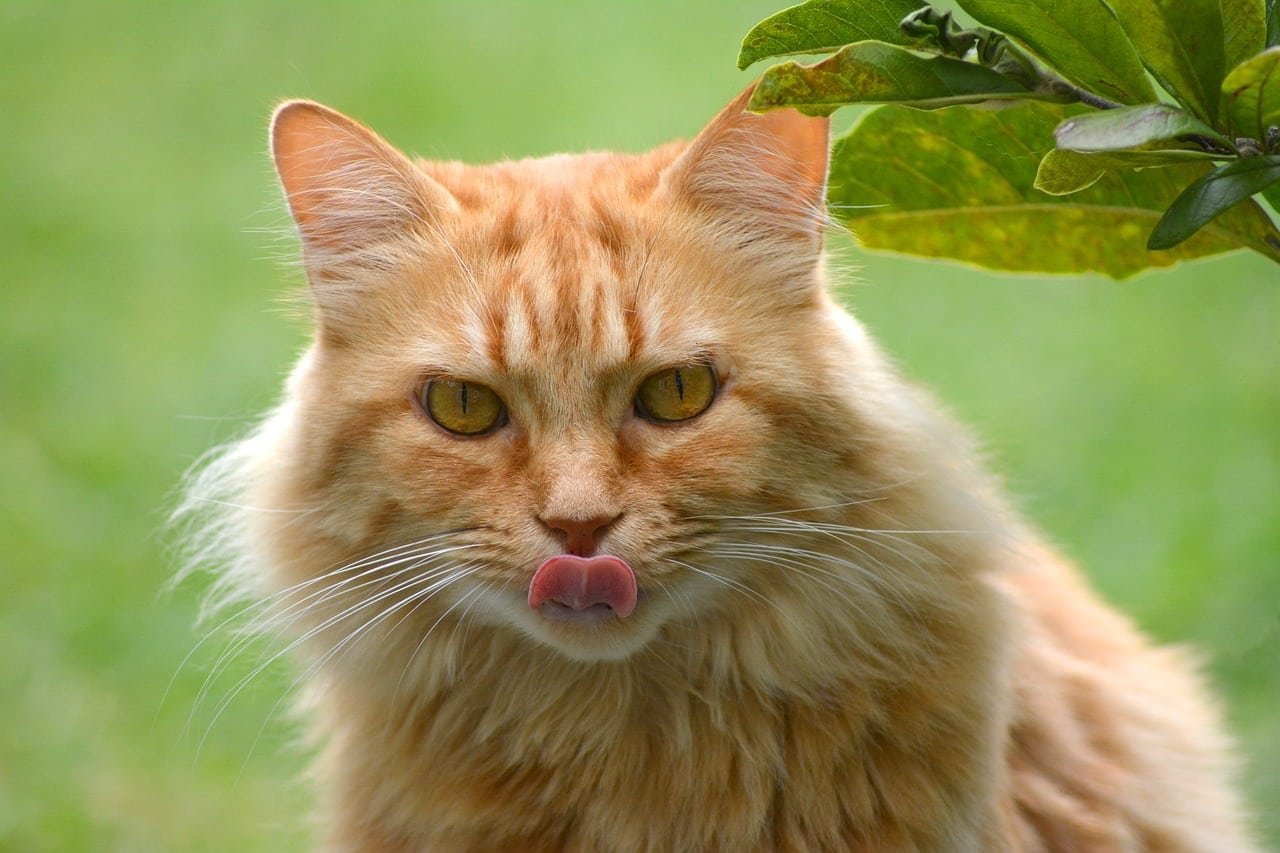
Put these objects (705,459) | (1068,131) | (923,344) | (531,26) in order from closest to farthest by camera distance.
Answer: (1068,131) → (705,459) → (923,344) → (531,26)

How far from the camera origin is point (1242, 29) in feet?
3.58

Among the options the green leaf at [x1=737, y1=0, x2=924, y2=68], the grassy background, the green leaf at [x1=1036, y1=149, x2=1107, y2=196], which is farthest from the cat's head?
the green leaf at [x1=1036, y1=149, x2=1107, y2=196]

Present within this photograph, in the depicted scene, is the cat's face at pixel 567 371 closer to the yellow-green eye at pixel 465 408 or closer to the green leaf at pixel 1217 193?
the yellow-green eye at pixel 465 408

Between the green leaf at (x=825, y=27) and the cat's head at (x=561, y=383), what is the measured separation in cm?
36

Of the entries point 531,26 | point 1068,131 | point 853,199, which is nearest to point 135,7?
point 531,26

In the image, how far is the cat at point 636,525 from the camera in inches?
57.4

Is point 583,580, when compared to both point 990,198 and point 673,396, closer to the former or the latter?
point 673,396

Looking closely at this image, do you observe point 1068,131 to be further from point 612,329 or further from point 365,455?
point 365,455

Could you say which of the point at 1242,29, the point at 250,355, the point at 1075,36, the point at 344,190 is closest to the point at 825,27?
the point at 1075,36

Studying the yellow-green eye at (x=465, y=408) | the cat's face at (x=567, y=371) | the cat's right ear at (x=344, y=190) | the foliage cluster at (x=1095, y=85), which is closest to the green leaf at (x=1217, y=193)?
the foliage cluster at (x=1095, y=85)

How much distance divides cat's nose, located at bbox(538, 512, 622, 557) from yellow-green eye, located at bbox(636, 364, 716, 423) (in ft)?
0.50

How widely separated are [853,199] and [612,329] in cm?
34

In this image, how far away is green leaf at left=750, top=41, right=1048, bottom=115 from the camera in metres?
1.14

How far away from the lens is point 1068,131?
39.1 inches
